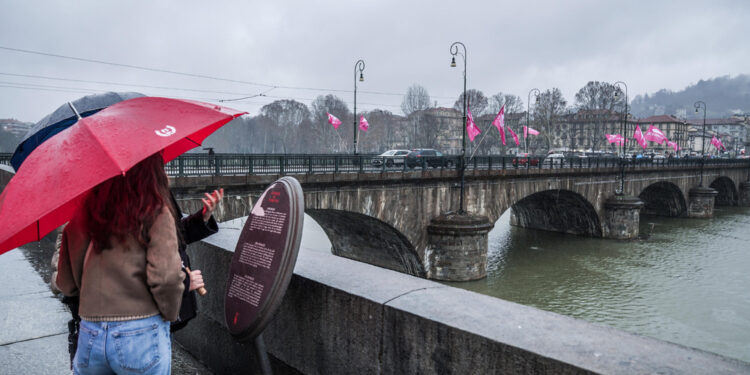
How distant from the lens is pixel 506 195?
2519 cm

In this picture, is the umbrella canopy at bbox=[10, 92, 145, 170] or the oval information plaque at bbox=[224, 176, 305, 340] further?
the umbrella canopy at bbox=[10, 92, 145, 170]

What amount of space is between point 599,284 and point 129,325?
23305mm

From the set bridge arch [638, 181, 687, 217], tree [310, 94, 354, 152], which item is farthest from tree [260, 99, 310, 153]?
bridge arch [638, 181, 687, 217]

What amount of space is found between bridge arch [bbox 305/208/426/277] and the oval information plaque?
16821mm

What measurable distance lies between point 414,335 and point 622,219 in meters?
34.9

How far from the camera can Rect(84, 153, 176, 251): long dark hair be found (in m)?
1.84

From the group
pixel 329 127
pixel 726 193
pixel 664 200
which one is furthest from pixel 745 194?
pixel 329 127

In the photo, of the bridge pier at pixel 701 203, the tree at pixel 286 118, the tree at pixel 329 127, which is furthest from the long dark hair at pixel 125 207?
the tree at pixel 286 118

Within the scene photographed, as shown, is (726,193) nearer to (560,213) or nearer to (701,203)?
(701,203)

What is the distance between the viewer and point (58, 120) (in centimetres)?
267

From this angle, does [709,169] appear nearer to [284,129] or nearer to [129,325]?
[129,325]

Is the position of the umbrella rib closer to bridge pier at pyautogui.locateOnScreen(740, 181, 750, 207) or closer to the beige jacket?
the beige jacket

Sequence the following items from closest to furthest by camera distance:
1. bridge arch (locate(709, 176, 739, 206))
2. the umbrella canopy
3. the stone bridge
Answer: the umbrella canopy < the stone bridge < bridge arch (locate(709, 176, 739, 206))

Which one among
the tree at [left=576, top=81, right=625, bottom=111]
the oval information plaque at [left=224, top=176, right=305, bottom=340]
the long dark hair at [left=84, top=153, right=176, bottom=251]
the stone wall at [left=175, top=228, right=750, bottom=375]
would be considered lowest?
the stone wall at [left=175, top=228, right=750, bottom=375]
